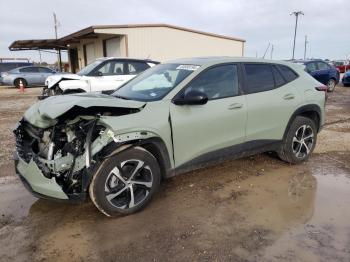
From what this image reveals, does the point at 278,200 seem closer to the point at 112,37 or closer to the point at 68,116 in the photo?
the point at 68,116

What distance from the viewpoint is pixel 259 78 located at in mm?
4734

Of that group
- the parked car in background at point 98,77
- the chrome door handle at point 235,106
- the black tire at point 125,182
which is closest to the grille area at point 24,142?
the black tire at point 125,182

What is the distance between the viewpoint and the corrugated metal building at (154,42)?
20.5 meters

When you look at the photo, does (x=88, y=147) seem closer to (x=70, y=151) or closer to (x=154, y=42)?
(x=70, y=151)

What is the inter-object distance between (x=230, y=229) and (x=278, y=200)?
3.26ft

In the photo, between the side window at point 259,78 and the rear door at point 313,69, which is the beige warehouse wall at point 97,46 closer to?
the rear door at point 313,69

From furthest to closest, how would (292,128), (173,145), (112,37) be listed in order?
(112,37) → (292,128) → (173,145)

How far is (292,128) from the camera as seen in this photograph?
16.6ft

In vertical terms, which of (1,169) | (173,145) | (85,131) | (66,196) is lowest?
(1,169)

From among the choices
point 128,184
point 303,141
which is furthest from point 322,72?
point 128,184

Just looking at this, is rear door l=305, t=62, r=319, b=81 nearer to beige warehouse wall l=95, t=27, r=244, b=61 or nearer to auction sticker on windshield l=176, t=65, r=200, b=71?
beige warehouse wall l=95, t=27, r=244, b=61

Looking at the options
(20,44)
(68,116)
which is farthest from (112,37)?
(68,116)

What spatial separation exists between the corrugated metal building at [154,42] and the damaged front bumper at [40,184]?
1745cm

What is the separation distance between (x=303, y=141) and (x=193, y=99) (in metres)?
2.45
